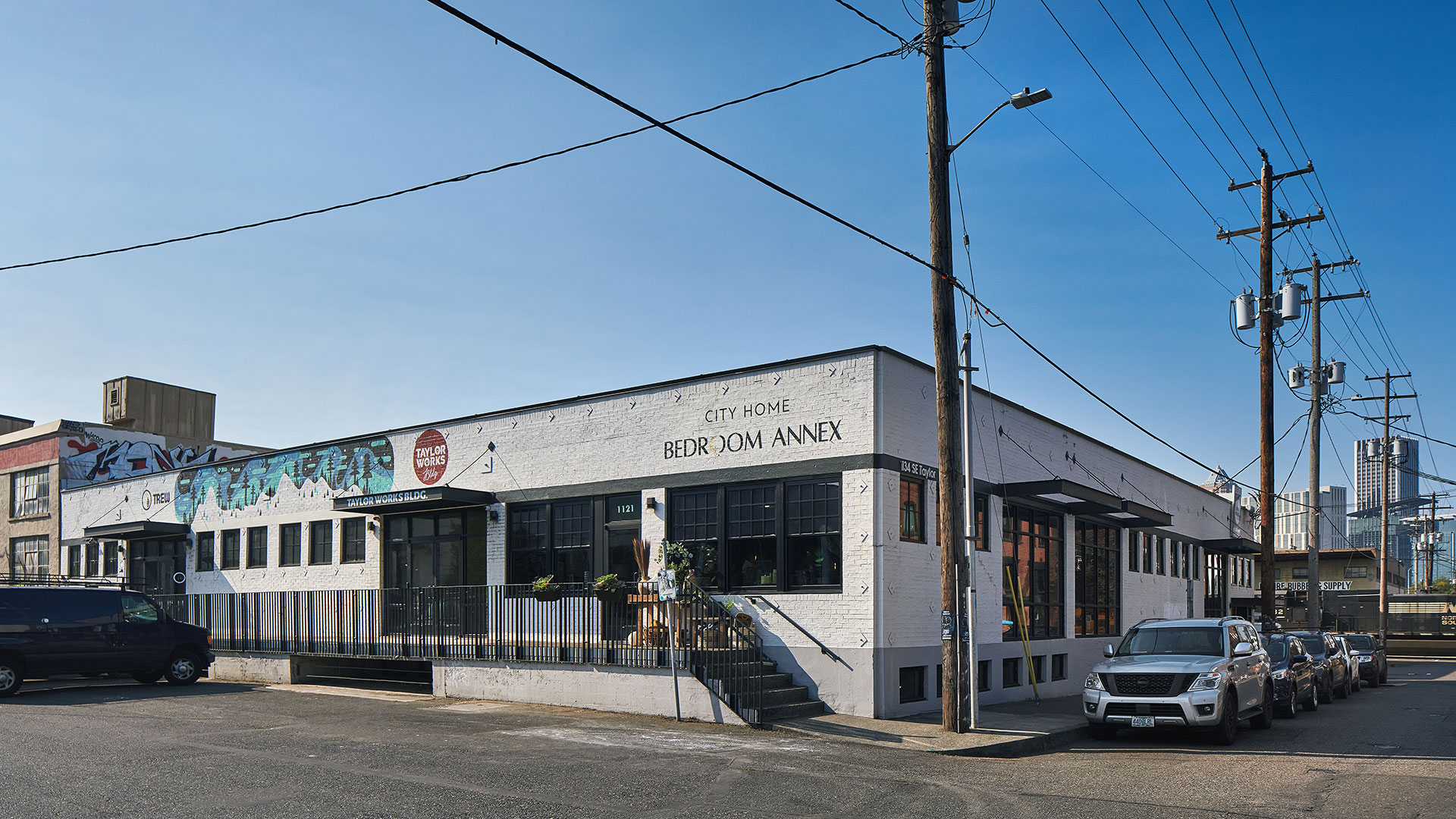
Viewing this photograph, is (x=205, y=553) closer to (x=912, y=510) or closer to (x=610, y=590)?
(x=610, y=590)

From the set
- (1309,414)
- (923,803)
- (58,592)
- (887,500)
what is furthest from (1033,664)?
(58,592)

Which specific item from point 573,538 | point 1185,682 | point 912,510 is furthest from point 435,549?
point 1185,682

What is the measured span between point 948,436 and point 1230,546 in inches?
970

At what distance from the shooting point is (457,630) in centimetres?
1920

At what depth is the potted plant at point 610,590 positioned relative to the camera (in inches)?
672

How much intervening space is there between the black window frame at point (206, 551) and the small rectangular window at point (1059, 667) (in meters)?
20.9

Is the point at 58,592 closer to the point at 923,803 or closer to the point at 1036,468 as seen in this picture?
the point at 923,803

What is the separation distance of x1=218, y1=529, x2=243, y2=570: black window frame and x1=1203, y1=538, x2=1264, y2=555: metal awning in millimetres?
28108

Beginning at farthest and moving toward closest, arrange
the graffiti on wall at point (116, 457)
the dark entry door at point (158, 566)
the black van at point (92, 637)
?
the graffiti on wall at point (116, 457) < the dark entry door at point (158, 566) < the black van at point (92, 637)

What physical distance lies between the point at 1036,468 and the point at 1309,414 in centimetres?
1444

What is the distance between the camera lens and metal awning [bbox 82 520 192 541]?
2877 cm

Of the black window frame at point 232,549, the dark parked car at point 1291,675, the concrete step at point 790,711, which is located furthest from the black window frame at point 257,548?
the dark parked car at point 1291,675

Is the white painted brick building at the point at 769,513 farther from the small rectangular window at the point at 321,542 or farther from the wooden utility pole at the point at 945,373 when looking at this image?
the wooden utility pole at the point at 945,373

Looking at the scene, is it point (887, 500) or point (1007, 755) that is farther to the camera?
point (887, 500)
